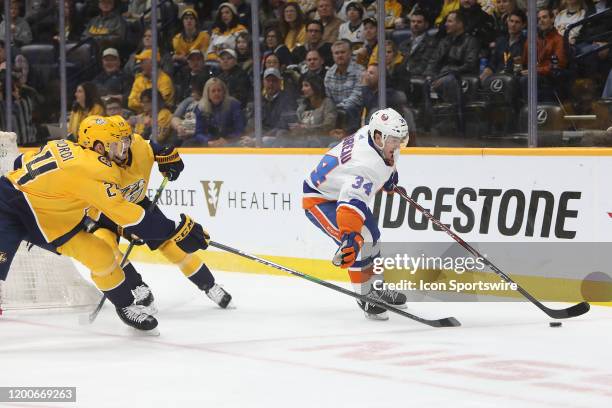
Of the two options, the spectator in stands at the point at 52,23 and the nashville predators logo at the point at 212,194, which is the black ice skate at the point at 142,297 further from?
the spectator in stands at the point at 52,23

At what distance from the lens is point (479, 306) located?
20.3 feet

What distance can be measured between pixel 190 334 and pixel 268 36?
10.2 ft

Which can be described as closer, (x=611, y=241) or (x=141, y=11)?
(x=611, y=241)

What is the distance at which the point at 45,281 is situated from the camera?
6.33 m

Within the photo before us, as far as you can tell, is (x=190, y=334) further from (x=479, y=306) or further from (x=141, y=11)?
(x=141, y=11)

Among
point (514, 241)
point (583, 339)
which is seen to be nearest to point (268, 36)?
point (514, 241)

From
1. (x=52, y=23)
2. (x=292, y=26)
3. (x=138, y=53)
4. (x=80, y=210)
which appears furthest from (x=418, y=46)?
(x=52, y=23)

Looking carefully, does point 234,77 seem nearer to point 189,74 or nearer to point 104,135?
point 189,74

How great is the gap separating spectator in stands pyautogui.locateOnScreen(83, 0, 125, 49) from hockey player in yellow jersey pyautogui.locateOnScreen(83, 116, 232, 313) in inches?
140

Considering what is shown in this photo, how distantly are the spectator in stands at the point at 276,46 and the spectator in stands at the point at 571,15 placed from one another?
7.20ft

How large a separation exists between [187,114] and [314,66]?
1.40 metres

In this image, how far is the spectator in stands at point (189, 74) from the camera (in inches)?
335

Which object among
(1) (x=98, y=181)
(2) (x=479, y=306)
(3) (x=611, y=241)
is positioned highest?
(1) (x=98, y=181)

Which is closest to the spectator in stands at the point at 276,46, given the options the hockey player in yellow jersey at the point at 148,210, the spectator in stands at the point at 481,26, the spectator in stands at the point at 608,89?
the spectator in stands at the point at 481,26
